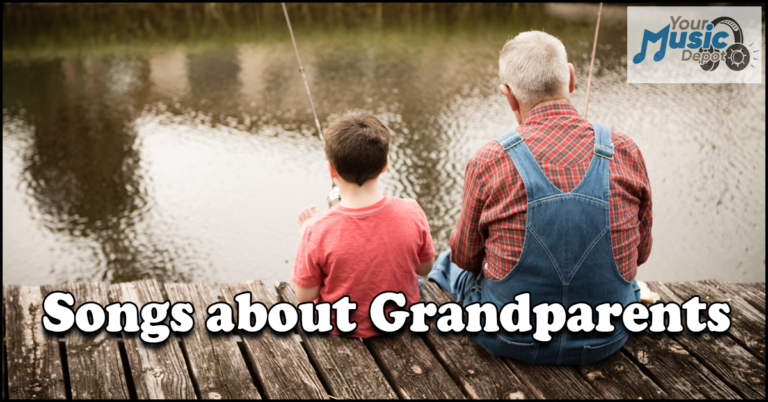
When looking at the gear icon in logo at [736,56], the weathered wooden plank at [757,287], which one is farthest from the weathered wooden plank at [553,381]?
the gear icon in logo at [736,56]

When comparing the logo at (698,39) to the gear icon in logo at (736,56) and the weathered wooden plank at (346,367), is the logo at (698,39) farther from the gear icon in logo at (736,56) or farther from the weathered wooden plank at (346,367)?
the weathered wooden plank at (346,367)

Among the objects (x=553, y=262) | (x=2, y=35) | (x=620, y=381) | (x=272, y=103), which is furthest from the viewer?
(x=2, y=35)

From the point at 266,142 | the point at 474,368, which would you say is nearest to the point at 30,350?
the point at 474,368

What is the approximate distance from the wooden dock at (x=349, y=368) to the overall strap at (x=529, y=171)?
54 centimetres

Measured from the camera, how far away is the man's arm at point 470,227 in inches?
60.9

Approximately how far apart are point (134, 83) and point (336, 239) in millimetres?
5404

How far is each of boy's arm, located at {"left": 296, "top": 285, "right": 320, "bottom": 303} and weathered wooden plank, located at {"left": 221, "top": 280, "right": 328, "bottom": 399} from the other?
0.14 metres

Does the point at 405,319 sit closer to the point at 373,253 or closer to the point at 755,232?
the point at 373,253

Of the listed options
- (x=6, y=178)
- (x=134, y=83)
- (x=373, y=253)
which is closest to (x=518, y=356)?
(x=373, y=253)

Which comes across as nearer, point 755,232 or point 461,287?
point 461,287

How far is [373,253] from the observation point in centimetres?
168

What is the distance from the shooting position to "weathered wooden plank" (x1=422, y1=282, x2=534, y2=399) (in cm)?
160

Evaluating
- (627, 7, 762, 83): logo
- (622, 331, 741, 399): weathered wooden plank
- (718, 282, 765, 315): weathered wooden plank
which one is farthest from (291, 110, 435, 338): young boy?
(627, 7, 762, 83): logo

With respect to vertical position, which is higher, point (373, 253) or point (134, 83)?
point (134, 83)
